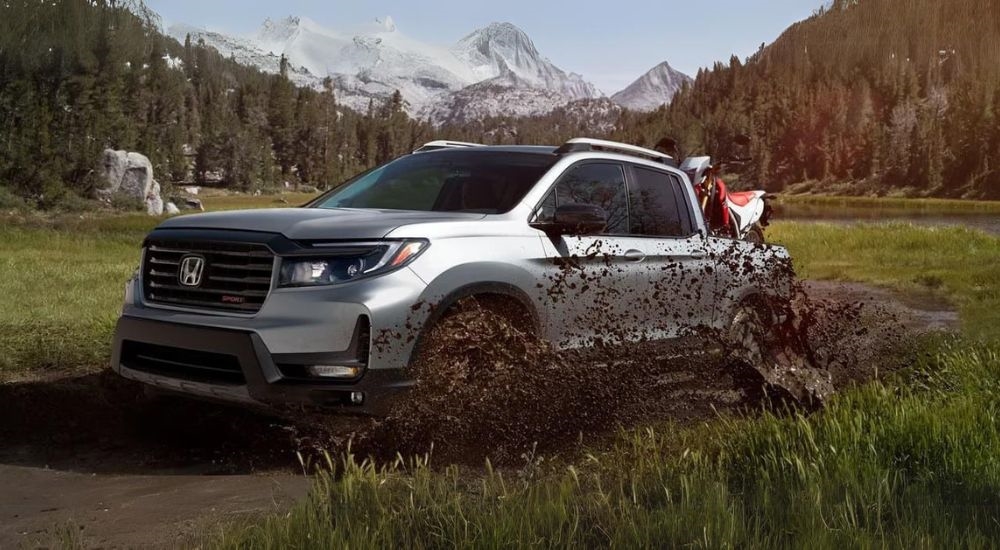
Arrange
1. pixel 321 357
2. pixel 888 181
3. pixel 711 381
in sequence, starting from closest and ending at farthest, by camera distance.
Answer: pixel 321 357 < pixel 711 381 < pixel 888 181

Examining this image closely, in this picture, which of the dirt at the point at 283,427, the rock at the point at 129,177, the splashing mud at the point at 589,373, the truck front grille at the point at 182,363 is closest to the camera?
the dirt at the point at 283,427

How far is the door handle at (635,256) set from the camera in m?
6.72

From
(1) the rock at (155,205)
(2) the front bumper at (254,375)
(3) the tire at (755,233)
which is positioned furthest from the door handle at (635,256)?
(1) the rock at (155,205)

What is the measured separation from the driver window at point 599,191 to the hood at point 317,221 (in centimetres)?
77

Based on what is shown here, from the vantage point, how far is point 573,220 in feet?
20.5

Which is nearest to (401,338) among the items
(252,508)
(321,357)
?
(321,357)

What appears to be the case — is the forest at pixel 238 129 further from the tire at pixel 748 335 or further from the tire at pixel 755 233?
the tire at pixel 748 335

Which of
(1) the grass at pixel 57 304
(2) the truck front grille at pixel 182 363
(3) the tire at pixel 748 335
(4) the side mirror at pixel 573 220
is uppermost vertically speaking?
(4) the side mirror at pixel 573 220

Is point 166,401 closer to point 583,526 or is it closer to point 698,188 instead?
point 583,526

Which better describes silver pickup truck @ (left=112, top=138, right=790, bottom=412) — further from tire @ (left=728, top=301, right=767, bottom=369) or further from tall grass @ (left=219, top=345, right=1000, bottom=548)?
tall grass @ (left=219, top=345, right=1000, bottom=548)

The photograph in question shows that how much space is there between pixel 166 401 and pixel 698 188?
6.48m

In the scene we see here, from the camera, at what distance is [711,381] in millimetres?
7582

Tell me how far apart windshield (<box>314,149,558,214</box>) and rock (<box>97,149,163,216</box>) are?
74944 mm

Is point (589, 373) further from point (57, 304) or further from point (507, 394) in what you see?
point (57, 304)
